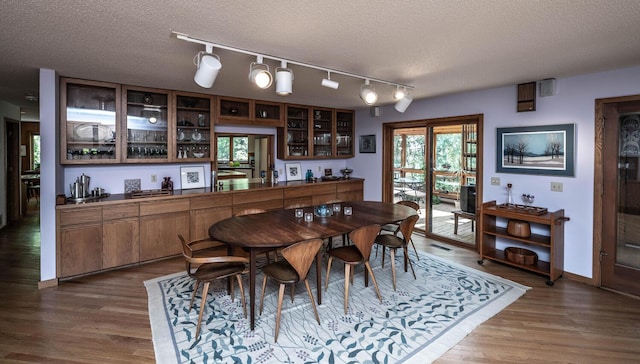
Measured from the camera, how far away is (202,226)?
4371 mm

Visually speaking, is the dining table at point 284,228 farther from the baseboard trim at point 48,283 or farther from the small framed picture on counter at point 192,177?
the baseboard trim at point 48,283

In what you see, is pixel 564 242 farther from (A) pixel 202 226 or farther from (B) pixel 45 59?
(B) pixel 45 59

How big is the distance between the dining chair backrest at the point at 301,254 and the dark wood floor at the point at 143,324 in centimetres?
118

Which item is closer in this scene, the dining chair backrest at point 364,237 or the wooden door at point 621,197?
the dining chair backrest at point 364,237

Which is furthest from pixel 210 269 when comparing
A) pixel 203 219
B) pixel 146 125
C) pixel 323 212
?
pixel 146 125

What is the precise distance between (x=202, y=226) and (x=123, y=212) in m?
0.98

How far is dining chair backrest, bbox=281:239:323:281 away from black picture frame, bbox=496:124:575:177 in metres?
3.09

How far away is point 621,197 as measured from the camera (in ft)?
10.9

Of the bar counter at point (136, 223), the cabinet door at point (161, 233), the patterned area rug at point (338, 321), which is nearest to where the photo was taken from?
the patterned area rug at point (338, 321)

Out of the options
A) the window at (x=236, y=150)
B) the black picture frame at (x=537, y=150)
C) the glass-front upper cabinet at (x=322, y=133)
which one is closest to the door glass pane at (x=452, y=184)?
the black picture frame at (x=537, y=150)

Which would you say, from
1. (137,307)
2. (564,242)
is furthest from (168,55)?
(564,242)

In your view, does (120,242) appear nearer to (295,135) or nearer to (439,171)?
(295,135)

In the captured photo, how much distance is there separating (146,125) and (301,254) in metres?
3.19

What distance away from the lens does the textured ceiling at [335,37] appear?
6.31ft
